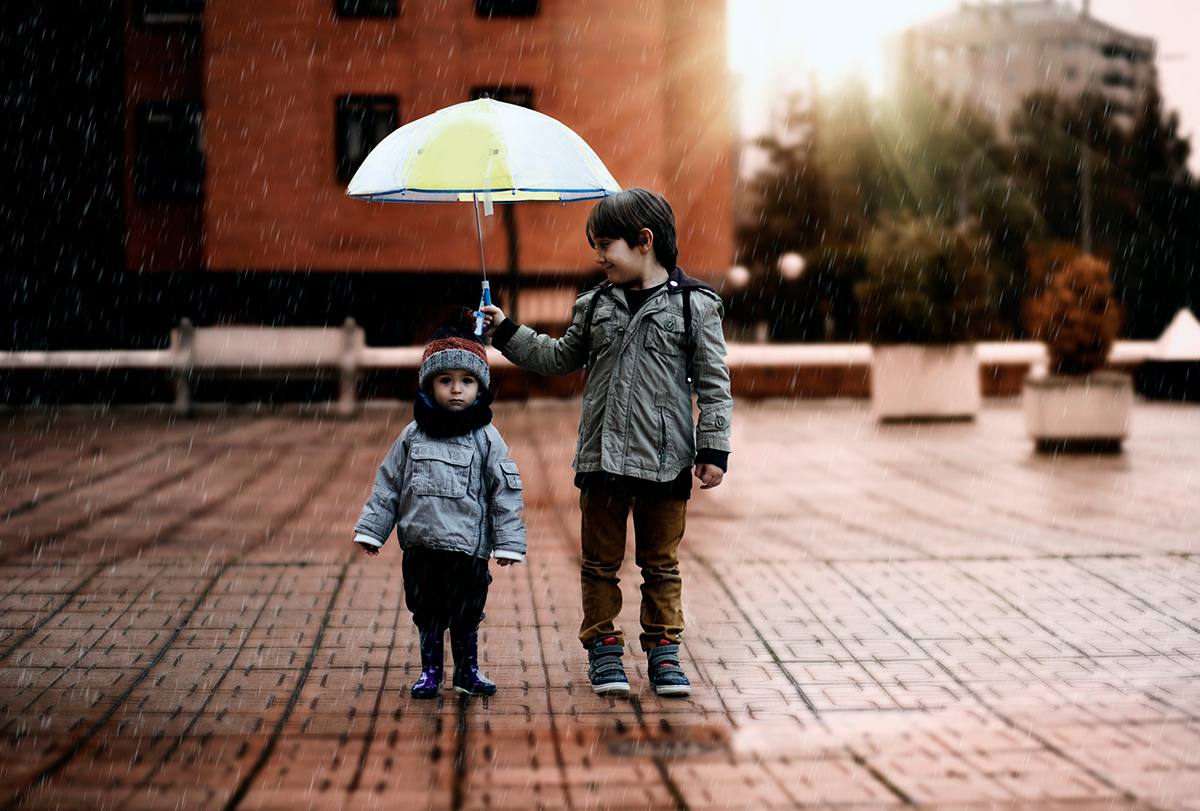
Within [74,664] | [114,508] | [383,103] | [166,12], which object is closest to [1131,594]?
[74,664]

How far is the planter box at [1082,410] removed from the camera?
1110 cm

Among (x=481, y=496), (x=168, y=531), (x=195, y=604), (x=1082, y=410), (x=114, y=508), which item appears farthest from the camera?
(x=1082, y=410)

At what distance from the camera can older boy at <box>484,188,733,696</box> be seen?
4469 millimetres

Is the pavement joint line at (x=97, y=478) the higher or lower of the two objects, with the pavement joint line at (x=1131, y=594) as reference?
lower

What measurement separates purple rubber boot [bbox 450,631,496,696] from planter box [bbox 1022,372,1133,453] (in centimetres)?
820

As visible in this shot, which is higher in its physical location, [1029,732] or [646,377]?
[646,377]

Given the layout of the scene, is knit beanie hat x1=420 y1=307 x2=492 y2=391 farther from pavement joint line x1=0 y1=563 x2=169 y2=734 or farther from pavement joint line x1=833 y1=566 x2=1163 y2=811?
pavement joint line x1=833 y1=566 x2=1163 y2=811

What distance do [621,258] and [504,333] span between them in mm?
549

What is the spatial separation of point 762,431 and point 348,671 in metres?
9.59

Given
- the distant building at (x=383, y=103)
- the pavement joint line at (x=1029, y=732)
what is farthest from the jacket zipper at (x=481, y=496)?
the distant building at (x=383, y=103)

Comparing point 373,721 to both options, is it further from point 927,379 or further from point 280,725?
point 927,379

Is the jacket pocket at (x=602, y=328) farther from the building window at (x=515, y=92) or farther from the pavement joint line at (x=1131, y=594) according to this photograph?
the building window at (x=515, y=92)

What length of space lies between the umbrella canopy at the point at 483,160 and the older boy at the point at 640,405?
23 centimetres

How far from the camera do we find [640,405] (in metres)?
4.49
